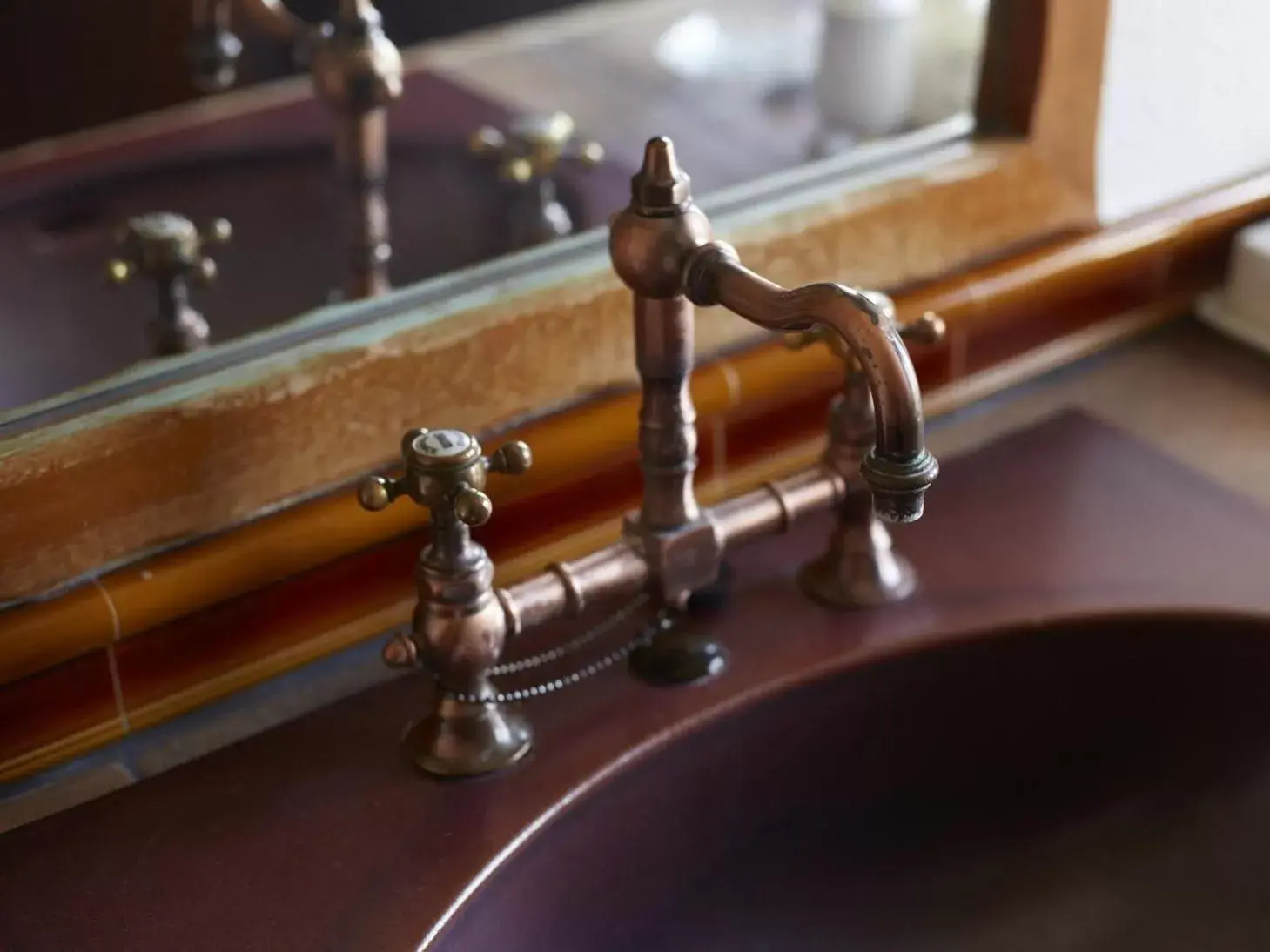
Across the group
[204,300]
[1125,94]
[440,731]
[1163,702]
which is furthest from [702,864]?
[1125,94]

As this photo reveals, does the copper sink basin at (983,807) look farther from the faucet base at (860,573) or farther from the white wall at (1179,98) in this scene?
the white wall at (1179,98)

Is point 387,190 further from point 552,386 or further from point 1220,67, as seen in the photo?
point 1220,67

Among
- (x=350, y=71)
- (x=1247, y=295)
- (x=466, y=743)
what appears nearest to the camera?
(x=466, y=743)

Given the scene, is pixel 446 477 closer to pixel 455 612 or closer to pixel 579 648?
pixel 455 612

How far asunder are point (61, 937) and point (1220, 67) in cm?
82

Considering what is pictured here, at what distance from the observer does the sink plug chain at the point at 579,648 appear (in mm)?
746

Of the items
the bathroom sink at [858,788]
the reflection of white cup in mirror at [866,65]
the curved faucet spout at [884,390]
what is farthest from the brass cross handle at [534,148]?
the curved faucet spout at [884,390]

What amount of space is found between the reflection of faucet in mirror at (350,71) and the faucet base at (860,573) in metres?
0.29

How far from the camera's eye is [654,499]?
2.37 feet

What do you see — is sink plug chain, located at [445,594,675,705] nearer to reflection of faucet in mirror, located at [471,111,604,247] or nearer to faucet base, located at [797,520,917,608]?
faucet base, located at [797,520,917,608]

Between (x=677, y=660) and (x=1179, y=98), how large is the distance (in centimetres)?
51

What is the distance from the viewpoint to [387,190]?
947 millimetres

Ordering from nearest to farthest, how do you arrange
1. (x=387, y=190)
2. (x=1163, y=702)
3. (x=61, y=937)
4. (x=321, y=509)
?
(x=61, y=937) → (x=321, y=509) → (x=1163, y=702) → (x=387, y=190)

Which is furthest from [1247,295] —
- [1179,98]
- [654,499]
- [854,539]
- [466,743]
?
[466,743]
